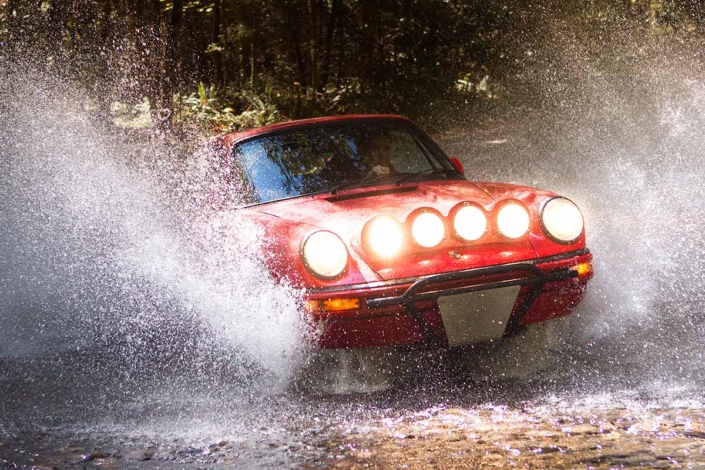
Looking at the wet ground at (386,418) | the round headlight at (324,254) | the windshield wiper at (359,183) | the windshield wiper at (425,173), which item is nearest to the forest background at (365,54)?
the windshield wiper at (425,173)

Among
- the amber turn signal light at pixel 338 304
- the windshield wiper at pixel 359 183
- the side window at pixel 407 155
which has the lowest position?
the amber turn signal light at pixel 338 304

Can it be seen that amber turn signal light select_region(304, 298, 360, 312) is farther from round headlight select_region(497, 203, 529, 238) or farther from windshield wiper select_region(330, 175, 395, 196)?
windshield wiper select_region(330, 175, 395, 196)

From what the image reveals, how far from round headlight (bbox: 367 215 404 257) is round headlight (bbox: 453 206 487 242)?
29 cm

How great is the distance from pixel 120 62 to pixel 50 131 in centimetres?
401

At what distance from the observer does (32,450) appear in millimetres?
3363

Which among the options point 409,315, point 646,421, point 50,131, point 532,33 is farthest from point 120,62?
point 646,421

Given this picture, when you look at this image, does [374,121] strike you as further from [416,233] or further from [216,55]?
[216,55]

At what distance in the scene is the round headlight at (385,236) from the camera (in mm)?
3824

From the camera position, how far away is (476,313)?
379cm

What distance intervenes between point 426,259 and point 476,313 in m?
0.33

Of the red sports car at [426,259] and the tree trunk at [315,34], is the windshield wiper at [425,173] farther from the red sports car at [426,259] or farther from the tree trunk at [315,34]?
the tree trunk at [315,34]

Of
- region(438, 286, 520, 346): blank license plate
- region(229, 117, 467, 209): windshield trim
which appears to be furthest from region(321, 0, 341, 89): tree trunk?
region(438, 286, 520, 346): blank license plate

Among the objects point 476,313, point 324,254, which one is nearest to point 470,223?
point 476,313

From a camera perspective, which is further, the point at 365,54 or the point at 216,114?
the point at 365,54
